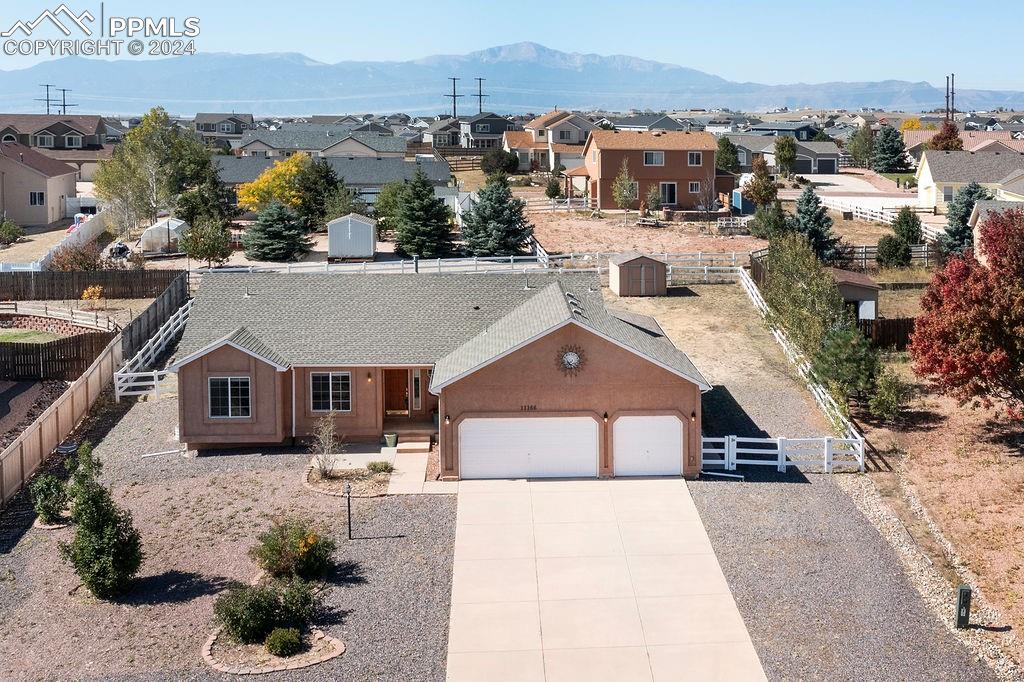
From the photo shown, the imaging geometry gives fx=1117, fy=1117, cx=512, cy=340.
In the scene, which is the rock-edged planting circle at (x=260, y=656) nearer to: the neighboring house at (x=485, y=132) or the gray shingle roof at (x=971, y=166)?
the gray shingle roof at (x=971, y=166)

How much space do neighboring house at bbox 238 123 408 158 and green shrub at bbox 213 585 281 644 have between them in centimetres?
7537

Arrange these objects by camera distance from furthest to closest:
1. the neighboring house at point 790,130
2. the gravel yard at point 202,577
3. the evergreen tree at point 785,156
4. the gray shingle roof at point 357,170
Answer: the neighboring house at point 790,130 → the evergreen tree at point 785,156 → the gray shingle roof at point 357,170 → the gravel yard at point 202,577

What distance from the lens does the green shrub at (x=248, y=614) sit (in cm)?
2036

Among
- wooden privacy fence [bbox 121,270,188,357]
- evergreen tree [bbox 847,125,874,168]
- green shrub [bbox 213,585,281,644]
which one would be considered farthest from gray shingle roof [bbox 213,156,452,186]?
green shrub [bbox 213,585,281,644]

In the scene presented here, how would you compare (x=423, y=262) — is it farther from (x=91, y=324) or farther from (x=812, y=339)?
(x=812, y=339)

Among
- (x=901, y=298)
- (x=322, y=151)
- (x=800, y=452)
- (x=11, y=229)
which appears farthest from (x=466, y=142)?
(x=800, y=452)

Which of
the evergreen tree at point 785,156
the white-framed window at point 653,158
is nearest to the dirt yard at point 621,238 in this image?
the white-framed window at point 653,158

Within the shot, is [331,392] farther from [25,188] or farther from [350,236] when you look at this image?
[25,188]

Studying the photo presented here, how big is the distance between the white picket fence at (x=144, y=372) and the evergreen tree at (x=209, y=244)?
12955 millimetres

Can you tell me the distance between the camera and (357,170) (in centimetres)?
8019

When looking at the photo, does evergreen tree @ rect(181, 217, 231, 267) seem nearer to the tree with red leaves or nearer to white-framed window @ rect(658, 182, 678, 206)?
white-framed window @ rect(658, 182, 678, 206)

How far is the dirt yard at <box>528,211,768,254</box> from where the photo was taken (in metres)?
Answer: 63.9

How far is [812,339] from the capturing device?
3856 centimetres

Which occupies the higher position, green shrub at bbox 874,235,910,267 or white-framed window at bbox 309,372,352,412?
green shrub at bbox 874,235,910,267
